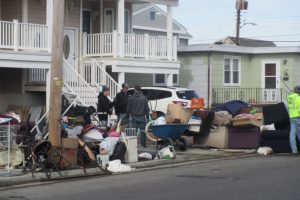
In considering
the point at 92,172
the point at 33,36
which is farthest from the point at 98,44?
the point at 92,172

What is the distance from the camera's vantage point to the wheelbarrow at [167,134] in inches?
628

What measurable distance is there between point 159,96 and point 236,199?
14656mm

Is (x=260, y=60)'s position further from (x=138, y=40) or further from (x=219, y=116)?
(x=219, y=116)

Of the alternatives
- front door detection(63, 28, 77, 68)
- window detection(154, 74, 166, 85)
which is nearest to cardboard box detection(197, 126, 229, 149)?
front door detection(63, 28, 77, 68)

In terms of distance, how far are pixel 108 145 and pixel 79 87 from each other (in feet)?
29.1

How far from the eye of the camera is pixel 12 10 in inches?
919

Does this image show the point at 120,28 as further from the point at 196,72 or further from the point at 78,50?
the point at 196,72

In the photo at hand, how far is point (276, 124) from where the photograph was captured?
17.2 m

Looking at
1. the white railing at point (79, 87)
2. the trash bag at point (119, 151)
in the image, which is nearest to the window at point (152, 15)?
the white railing at point (79, 87)

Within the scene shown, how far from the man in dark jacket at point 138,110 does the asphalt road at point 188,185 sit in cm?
352

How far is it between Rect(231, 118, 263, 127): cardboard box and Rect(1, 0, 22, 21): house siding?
10261 mm

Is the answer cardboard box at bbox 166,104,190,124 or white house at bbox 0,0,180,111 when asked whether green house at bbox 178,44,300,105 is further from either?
cardboard box at bbox 166,104,190,124

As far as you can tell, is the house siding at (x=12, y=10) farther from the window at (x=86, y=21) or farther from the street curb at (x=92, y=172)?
the street curb at (x=92, y=172)

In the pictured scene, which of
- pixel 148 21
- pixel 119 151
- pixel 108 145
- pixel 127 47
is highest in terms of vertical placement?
pixel 148 21
